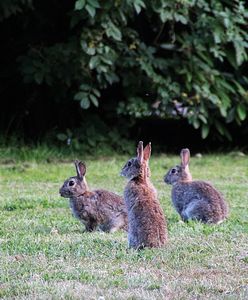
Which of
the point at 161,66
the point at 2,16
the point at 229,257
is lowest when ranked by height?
the point at 229,257

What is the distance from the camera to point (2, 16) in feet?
42.9

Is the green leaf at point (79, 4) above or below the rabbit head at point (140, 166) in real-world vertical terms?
above

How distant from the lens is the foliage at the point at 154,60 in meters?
13.1

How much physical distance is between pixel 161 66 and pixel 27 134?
8.94ft

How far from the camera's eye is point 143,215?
6.45 metres

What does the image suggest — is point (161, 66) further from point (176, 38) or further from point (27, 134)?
point (27, 134)

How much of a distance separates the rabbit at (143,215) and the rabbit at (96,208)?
978 millimetres

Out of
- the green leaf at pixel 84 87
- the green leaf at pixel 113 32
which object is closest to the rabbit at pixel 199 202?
the green leaf at pixel 113 32

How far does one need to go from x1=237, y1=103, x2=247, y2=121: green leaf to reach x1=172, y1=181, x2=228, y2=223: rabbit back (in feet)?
18.7

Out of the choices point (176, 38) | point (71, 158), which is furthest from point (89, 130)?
point (176, 38)

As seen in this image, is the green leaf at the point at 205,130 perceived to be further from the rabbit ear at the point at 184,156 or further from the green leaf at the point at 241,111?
the rabbit ear at the point at 184,156

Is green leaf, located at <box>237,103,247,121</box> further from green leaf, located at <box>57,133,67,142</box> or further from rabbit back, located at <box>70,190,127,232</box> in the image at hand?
rabbit back, located at <box>70,190,127,232</box>

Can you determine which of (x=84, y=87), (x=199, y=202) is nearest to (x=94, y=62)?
(x=84, y=87)

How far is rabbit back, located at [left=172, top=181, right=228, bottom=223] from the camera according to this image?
26.2 feet
